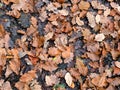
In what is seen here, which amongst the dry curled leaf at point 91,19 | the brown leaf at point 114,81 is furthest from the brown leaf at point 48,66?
the dry curled leaf at point 91,19

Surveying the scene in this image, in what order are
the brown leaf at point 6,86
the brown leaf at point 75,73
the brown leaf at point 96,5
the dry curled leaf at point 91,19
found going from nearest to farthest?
the brown leaf at point 6,86
the brown leaf at point 75,73
the dry curled leaf at point 91,19
the brown leaf at point 96,5

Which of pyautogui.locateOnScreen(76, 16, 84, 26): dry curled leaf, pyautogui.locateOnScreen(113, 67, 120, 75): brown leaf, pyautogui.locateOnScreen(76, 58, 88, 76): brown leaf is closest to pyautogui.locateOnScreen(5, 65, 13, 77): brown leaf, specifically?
pyautogui.locateOnScreen(76, 58, 88, 76): brown leaf

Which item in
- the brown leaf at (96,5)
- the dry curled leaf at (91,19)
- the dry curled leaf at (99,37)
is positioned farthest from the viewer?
the brown leaf at (96,5)

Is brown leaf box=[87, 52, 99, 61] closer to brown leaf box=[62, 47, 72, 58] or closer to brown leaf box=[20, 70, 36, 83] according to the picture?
brown leaf box=[62, 47, 72, 58]

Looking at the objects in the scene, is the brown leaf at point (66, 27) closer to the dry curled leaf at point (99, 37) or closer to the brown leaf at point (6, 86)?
the dry curled leaf at point (99, 37)

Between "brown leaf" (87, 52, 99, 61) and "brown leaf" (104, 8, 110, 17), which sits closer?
"brown leaf" (87, 52, 99, 61)

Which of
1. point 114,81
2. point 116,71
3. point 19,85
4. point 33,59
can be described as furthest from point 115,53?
point 19,85

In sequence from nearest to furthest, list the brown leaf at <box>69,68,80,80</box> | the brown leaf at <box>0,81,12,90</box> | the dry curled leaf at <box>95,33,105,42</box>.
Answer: the brown leaf at <box>0,81,12,90</box> → the brown leaf at <box>69,68,80,80</box> → the dry curled leaf at <box>95,33,105,42</box>

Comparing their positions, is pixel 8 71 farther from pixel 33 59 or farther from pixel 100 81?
pixel 100 81

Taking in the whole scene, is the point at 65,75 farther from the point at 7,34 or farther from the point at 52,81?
the point at 7,34
